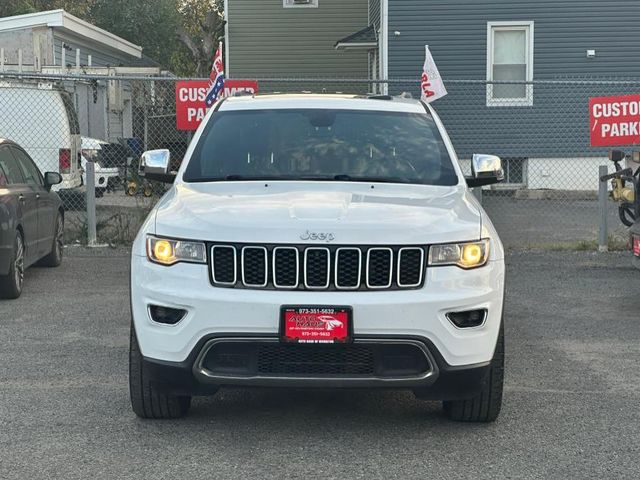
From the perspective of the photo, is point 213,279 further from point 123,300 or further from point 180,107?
point 180,107

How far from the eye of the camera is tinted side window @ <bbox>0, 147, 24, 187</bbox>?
980 cm

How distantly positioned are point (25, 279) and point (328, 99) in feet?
17.3

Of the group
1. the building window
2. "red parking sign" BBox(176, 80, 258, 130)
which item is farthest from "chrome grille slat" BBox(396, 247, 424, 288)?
the building window

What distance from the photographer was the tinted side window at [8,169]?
32.2ft

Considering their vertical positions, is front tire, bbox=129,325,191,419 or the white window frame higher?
the white window frame

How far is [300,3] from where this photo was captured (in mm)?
28781

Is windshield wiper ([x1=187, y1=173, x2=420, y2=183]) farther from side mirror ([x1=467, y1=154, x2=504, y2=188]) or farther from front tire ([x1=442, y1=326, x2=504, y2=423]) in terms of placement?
front tire ([x1=442, y1=326, x2=504, y2=423])

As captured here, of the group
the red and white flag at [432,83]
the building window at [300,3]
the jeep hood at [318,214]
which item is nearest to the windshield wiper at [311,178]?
the jeep hood at [318,214]

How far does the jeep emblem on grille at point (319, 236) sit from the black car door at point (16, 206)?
5.01m

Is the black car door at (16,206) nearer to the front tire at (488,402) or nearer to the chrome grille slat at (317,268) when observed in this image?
the chrome grille slat at (317,268)

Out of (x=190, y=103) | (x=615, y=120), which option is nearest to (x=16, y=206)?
A: (x=190, y=103)

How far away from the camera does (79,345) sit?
7688 millimetres

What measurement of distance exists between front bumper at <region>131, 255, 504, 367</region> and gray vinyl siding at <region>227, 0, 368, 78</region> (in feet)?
78.0

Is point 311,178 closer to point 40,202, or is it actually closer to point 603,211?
point 40,202
